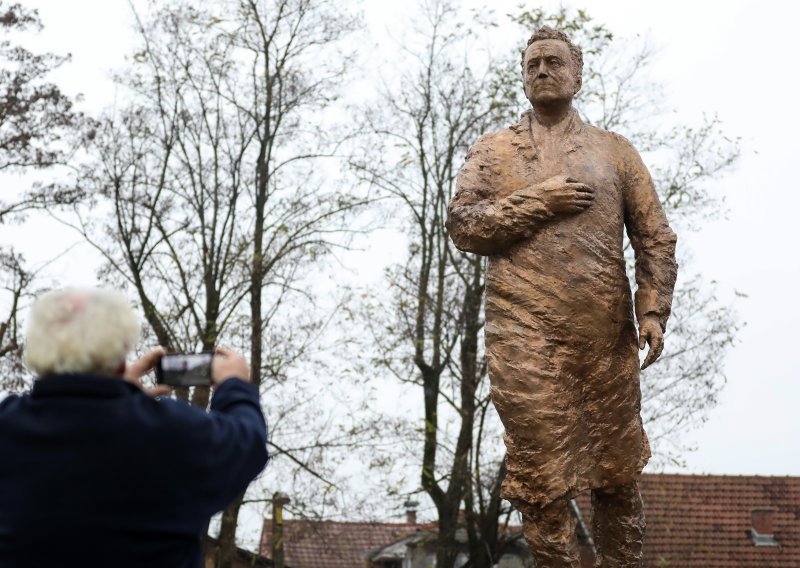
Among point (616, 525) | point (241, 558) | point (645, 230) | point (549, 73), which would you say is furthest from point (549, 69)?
point (241, 558)

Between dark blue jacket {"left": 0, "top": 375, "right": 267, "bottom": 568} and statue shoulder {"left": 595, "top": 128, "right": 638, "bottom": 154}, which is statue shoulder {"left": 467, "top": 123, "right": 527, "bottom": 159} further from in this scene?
dark blue jacket {"left": 0, "top": 375, "right": 267, "bottom": 568}

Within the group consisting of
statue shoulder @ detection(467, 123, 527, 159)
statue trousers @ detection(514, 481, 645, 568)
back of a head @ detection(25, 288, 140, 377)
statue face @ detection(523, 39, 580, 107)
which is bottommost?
back of a head @ detection(25, 288, 140, 377)

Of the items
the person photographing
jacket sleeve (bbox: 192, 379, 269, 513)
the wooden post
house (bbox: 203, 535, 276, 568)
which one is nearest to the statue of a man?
jacket sleeve (bbox: 192, 379, 269, 513)

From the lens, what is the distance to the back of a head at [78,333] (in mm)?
3689

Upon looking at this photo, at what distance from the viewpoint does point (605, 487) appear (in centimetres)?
758

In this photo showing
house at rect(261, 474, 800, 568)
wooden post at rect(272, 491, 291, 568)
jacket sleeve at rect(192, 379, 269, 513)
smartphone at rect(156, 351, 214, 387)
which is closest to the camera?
jacket sleeve at rect(192, 379, 269, 513)

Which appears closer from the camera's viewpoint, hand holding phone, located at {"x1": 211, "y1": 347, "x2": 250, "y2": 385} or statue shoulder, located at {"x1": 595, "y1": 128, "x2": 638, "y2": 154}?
hand holding phone, located at {"x1": 211, "y1": 347, "x2": 250, "y2": 385}

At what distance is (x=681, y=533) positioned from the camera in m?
28.0

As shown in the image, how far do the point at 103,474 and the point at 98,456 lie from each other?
0.14ft

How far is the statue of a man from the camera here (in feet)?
24.0

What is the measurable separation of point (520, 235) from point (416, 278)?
17089 mm

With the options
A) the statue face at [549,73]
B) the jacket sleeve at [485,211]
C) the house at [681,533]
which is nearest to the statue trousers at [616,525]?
the jacket sleeve at [485,211]

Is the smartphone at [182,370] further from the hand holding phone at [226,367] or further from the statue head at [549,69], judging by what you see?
the statue head at [549,69]

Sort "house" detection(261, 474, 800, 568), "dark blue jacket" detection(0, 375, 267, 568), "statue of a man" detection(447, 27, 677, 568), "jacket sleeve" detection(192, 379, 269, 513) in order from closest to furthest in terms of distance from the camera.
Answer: "dark blue jacket" detection(0, 375, 267, 568) → "jacket sleeve" detection(192, 379, 269, 513) → "statue of a man" detection(447, 27, 677, 568) → "house" detection(261, 474, 800, 568)
